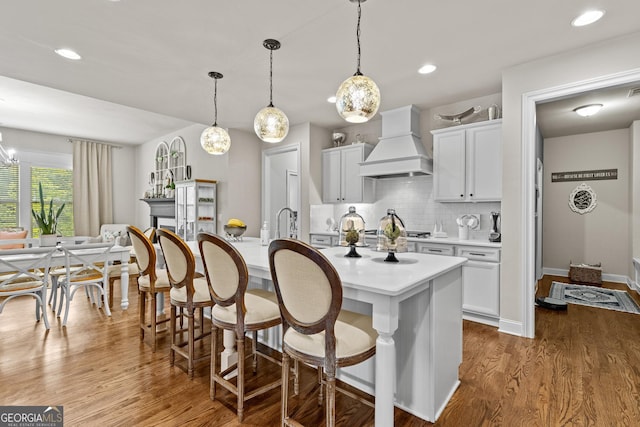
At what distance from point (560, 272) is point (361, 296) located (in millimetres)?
6268

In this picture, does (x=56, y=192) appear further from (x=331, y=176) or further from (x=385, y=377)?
(x=385, y=377)

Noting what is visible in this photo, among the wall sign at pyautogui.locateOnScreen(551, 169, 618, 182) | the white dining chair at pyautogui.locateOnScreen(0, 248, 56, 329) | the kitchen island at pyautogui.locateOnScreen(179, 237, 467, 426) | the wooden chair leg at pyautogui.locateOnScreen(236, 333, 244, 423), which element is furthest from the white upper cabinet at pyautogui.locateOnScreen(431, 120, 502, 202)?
the white dining chair at pyautogui.locateOnScreen(0, 248, 56, 329)

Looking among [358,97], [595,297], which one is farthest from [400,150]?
[595,297]

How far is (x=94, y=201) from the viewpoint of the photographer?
706cm

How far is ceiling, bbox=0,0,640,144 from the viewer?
7.53ft

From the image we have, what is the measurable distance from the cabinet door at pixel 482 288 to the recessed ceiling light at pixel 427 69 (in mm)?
2064

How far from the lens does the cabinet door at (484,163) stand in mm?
3578

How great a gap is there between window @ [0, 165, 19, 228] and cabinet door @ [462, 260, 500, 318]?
8161 mm

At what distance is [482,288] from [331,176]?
9.17 feet

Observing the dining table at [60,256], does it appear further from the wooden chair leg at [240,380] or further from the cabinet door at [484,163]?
the cabinet door at [484,163]

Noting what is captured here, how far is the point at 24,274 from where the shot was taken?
319 cm

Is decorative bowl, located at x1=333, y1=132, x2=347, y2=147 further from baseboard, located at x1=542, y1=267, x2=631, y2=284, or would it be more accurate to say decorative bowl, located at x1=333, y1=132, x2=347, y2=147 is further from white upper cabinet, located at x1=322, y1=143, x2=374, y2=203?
baseboard, located at x1=542, y1=267, x2=631, y2=284

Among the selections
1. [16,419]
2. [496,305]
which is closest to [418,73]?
[496,305]

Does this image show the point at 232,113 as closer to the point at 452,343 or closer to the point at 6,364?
the point at 6,364
